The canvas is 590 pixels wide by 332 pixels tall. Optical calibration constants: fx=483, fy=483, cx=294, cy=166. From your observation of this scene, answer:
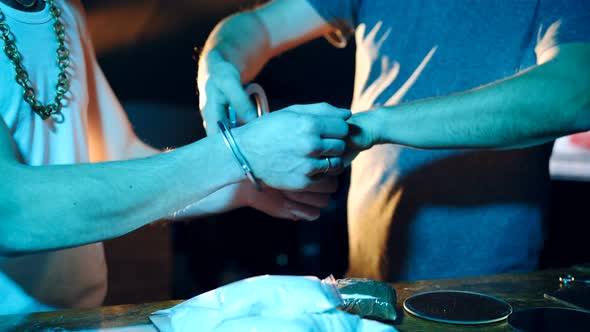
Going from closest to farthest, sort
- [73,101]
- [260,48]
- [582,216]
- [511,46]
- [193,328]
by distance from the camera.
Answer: [193,328], [73,101], [511,46], [260,48], [582,216]

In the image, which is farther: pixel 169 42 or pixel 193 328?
pixel 169 42

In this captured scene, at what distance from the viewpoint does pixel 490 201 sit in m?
1.10

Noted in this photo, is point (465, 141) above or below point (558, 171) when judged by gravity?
above

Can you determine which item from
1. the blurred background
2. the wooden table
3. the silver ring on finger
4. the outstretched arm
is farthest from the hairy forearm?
the blurred background

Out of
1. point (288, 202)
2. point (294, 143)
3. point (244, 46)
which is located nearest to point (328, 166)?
point (294, 143)

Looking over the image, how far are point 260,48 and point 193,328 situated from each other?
0.79 metres

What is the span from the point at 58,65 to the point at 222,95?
305 millimetres

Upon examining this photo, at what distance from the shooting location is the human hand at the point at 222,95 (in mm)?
945

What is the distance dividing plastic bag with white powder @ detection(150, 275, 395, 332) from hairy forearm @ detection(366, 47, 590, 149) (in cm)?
40

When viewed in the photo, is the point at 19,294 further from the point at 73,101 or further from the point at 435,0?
the point at 435,0

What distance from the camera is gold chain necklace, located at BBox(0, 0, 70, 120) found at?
32.1 inches

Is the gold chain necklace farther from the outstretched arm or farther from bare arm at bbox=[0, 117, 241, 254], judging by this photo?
the outstretched arm

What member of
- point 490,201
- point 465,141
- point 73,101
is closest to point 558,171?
point 490,201

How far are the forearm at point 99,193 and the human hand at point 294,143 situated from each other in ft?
0.15
